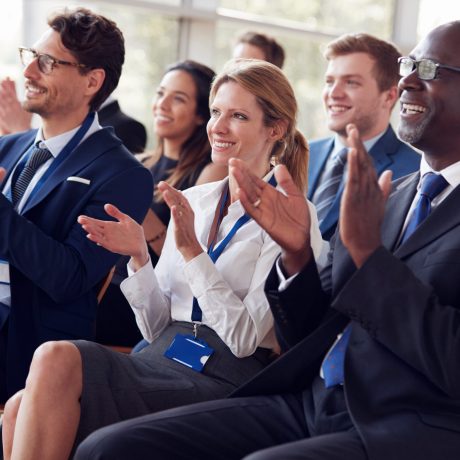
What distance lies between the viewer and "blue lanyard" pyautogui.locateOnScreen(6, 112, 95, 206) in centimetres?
304

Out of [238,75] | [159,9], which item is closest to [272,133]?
[238,75]

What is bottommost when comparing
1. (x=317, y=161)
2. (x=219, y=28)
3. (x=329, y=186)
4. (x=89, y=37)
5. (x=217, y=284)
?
(x=217, y=284)

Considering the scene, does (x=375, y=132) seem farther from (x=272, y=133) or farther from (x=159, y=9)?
(x=159, y=9)

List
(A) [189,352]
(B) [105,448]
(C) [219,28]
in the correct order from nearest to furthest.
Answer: (B) [105,448] < (A) [189,352] < (C) [219,28]

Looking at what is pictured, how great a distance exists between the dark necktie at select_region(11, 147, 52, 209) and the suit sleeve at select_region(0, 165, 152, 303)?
178 mm

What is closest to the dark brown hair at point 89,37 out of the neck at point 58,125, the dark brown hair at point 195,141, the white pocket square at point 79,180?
the neck at point 58,125

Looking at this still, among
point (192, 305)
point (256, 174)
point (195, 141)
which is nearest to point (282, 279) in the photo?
point (192, 305)

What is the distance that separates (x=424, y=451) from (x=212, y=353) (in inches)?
31.7

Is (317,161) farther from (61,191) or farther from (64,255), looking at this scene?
(64,255)

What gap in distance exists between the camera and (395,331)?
1917 millimetres

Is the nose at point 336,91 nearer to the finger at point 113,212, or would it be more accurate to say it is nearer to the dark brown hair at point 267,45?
the dark brown hair at point 267,45

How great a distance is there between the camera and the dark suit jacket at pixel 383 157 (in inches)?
158

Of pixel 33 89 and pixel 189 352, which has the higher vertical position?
pixel 33 89

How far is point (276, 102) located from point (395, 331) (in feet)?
3.97
